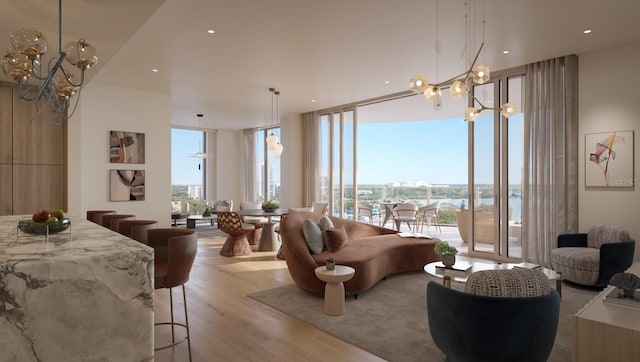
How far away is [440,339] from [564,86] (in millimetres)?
4825

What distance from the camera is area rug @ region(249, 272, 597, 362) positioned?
301cm

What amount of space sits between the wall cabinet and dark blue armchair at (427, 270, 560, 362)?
6.16m

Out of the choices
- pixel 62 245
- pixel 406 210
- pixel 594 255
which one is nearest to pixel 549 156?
pixel 594 255

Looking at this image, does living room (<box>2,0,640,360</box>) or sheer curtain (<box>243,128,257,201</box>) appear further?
sheer curtain (<box>243,128,257,201</box>)

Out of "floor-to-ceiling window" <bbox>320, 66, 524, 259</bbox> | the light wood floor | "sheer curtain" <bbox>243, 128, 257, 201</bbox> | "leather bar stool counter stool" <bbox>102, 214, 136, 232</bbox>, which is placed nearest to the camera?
the light wood floor

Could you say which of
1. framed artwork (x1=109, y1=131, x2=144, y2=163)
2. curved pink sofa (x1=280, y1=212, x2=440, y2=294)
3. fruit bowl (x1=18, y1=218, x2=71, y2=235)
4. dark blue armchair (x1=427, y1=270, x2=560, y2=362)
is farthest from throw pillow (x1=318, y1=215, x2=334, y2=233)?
framed artwork (x1=109, y1=131, x2=144, y2=163)

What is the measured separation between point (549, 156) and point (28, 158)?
7785 millimetres

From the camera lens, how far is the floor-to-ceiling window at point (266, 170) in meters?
12.4

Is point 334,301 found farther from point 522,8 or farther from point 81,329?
point 522,8

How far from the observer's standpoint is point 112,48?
4.49 meters

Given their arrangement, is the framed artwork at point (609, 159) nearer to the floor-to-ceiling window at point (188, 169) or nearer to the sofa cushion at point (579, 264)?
the sofa cushion at point (579, 264)

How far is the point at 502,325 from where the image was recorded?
2121 mm

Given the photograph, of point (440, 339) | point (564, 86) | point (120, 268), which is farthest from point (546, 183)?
point (120, 268)

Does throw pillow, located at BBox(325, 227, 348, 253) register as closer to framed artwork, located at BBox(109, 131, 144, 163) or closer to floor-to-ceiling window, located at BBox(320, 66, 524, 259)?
floor-to-ceiling window, located at BBox(320, 66, 524, 259)
